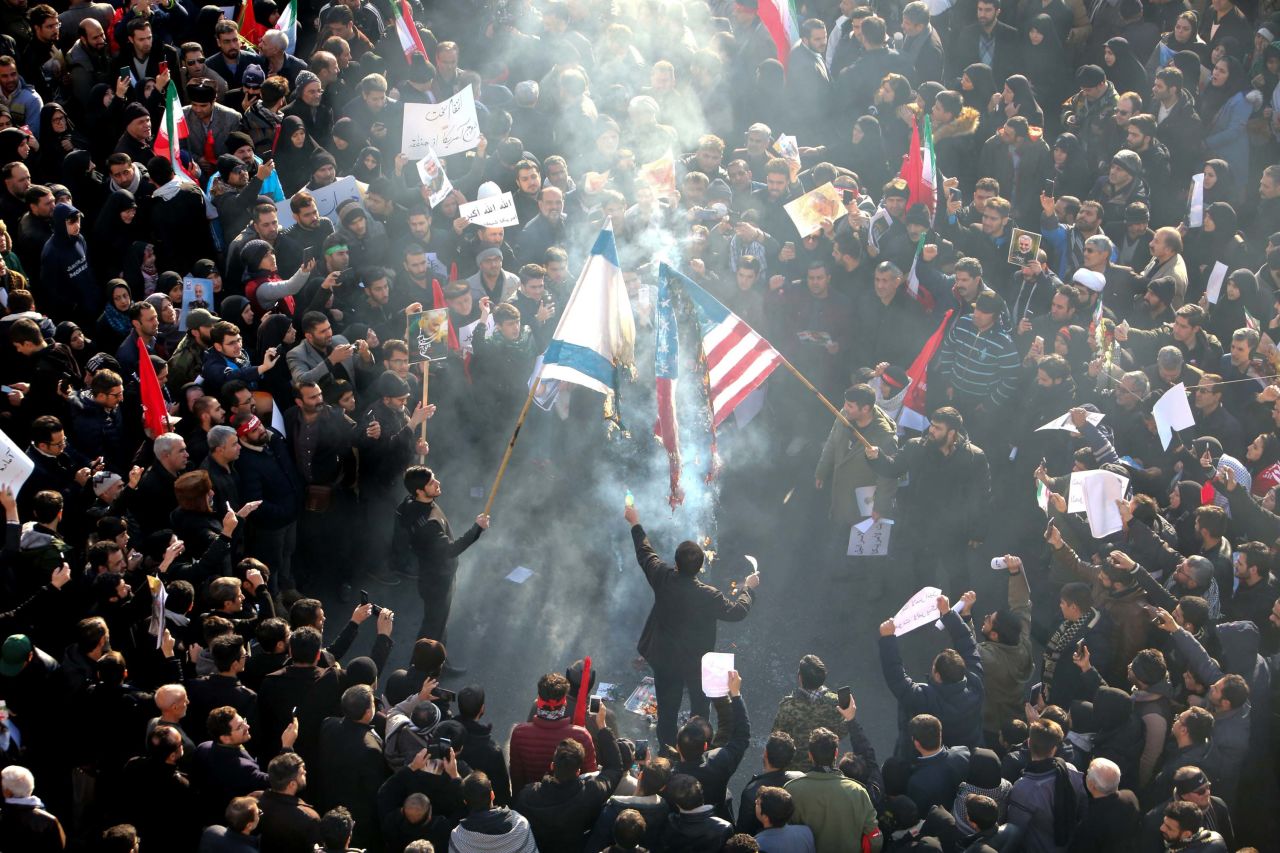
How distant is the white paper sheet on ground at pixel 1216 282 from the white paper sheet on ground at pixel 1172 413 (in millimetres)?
2318

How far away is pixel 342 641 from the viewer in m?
8.91

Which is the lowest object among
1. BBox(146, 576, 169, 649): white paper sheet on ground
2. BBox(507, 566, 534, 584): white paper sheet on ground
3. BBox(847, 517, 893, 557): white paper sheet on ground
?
BBox(507, 566, 534, 584): white paper sheet on ground

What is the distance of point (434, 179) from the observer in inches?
488

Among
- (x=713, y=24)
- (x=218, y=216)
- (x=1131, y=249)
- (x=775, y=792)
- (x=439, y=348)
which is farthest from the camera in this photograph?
(x=713, y=24)

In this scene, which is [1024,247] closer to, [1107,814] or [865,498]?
[865,498]

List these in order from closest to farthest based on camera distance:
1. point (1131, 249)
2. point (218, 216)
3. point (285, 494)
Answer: point (285, 494) < point (218, 216) < point (1131, 249)

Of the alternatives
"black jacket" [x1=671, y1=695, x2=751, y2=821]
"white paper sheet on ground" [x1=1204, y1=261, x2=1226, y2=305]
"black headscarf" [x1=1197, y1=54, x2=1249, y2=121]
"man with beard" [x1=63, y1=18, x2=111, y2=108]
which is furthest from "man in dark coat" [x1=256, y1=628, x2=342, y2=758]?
"black headscarf" [x1=1197, y1=54, x2=1249, y2=121]

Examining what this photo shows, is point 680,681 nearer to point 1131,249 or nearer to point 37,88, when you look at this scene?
point 1131,249

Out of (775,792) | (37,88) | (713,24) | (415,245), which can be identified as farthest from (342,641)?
(713,24)

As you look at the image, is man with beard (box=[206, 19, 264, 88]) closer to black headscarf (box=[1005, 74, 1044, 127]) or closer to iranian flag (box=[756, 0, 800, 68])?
iranian flag (box=[756, 0, 800, 68])

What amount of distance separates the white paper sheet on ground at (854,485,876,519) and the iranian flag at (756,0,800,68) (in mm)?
5956

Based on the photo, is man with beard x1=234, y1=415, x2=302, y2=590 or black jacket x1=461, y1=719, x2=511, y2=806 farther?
man with beard x1=234, y1=415, x2=302, y2=590

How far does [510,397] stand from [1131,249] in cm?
592

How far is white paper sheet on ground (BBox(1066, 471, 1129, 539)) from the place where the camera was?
973 cm
